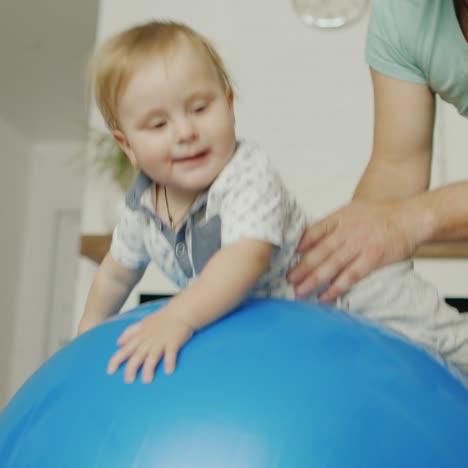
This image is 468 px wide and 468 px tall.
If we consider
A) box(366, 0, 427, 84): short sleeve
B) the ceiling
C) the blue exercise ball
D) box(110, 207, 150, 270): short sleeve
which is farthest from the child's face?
the ceiling

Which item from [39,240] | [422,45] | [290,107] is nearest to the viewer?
[422,45]

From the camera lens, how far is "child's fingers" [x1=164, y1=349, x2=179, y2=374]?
547mm

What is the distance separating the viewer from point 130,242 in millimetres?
851

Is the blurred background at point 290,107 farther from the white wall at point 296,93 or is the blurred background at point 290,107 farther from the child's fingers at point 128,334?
the child's fingers at point 128,334

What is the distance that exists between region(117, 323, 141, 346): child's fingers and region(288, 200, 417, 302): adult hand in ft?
0.77

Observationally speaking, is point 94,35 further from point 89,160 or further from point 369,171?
A: point 369,171

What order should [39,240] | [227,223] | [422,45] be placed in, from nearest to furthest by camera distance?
[227,223]
[422,45]
[39,240]

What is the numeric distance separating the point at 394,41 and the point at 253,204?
42 centimetres

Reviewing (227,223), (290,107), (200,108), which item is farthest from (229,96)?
(290,107)

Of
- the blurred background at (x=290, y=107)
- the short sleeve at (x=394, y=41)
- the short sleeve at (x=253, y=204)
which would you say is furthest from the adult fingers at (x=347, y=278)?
the blurred background at (x=290, y=107)

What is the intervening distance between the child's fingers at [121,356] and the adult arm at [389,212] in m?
0.25

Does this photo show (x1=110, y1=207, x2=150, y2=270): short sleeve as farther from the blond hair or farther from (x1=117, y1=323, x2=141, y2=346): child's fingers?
(x1=117, y1=323, x2=141, y2=346): child's fingers

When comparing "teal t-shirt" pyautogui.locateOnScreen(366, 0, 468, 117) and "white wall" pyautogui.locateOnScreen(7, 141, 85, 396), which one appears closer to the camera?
"teal t-shirt" pyautogui.locateOnScreen(366, 0, 468, 117)

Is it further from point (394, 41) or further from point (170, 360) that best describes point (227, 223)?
point (394, 41)
